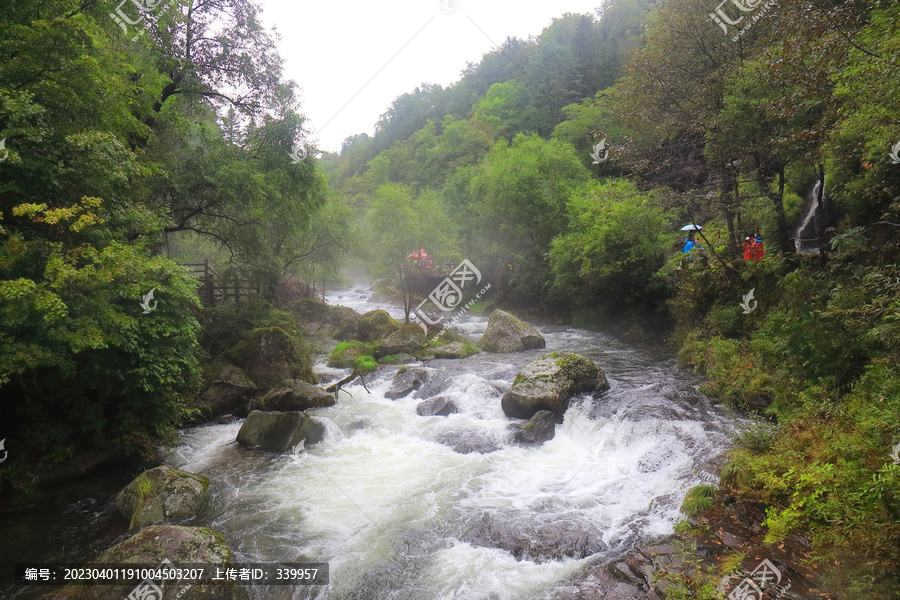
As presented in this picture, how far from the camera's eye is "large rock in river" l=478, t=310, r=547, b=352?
1855 cm

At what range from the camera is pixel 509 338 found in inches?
738

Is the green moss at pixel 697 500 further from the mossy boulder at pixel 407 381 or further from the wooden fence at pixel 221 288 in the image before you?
the wooden fence at pixel 221 288

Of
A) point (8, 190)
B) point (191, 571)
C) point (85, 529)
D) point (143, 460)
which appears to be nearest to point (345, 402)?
point (143, 460)

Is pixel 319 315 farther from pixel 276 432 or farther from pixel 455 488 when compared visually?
pixel 455 488

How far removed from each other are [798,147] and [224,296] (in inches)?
711

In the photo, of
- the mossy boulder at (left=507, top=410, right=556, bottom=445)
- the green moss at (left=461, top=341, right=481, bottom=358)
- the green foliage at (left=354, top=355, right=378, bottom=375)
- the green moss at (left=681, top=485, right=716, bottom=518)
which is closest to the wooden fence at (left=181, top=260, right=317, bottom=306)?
the green foliage at (left=354, top=355, right=378, bottom=375)

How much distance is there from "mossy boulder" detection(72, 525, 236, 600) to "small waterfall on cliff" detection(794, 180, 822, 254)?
676 inches

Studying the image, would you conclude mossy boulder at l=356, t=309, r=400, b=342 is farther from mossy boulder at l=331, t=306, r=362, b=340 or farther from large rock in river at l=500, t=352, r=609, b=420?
large rock in river at l=500, t=352, r=609, b=420

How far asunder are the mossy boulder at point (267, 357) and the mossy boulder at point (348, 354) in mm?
3159

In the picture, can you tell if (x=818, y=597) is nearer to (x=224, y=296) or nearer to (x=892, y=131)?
(x=892, y=131)

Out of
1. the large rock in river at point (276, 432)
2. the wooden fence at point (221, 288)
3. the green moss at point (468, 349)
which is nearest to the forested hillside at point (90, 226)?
the large rock in river at point (276, 432)

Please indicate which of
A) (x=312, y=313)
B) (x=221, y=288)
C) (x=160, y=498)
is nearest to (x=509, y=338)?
(x=221, y=288)

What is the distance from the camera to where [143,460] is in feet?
31.0

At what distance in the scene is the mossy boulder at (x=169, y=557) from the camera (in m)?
5.39
